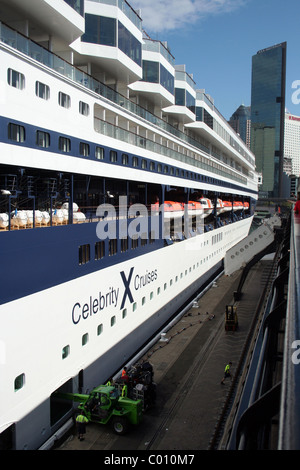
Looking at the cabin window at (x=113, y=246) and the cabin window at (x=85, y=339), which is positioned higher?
the cabin window at (x=113, y=246)

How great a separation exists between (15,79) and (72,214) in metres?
4.35

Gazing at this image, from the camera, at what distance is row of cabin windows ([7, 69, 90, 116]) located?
1024 cm

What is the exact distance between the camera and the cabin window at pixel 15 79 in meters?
10.1

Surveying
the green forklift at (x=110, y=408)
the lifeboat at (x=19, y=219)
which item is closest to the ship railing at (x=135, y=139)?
the lifeboat at (x=19, y=219)

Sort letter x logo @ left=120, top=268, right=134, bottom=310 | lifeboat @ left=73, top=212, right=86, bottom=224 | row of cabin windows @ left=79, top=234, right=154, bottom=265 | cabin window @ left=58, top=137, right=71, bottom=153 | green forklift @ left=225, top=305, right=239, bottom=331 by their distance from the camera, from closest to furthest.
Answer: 1. cabin window @ left=58, top=137, right=71, bottom=153
2. row of cabin windows @ left=79, top=234, right=154, bottom=265
3. lifeboat @ left=73, top=212, right=86, bottom=224
4. letter x logo @ left=120, top=268, right=134, bottom=310
5. green forklift @ left=225, top=305, right=239, bottom=331

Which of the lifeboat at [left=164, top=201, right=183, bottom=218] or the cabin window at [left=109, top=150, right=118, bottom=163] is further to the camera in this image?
the lifeboat at [left=164, top=201, right=183, bottom=218]

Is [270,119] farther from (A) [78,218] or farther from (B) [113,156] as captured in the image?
(A) [78,218]

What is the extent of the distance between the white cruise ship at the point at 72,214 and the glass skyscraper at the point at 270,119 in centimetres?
17573

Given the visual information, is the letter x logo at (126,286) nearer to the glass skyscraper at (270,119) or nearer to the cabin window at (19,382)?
the cabin window at (19,382)

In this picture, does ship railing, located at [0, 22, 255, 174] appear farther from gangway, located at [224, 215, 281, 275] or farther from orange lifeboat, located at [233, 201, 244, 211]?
orange lifeboat, located at [233, 201, 244, 211]

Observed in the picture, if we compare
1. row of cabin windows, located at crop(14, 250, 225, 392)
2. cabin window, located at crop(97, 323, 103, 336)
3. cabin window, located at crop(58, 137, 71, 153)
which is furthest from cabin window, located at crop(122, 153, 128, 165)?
cabin window, located at crop(97, 323, 103, 336)

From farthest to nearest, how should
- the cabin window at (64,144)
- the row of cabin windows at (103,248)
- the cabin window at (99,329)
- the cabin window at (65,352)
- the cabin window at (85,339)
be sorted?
1. the cabin window at (99,329)
2. the row of cabin windows at (103,248)
3. the cabin window at (85,339)
4. the cabin window at (64,144)
5. the cabin window at (65,352)

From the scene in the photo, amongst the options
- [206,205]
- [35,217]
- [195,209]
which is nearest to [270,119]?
[206,205]
